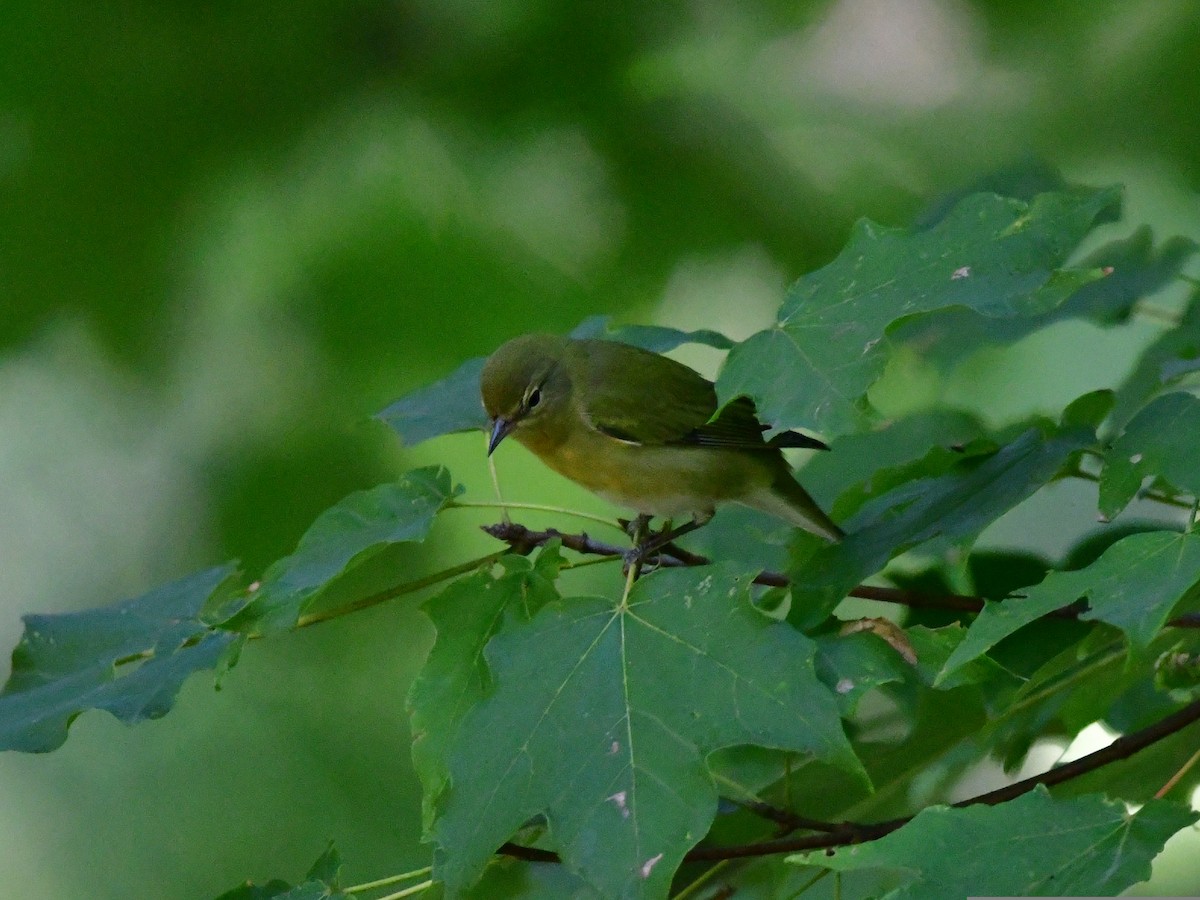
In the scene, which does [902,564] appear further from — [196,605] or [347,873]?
[347,873]

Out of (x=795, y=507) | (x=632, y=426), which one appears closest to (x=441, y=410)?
(x=632, y=426)

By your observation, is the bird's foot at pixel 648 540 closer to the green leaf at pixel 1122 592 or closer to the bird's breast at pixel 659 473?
the bird's breast at pixel 659 473

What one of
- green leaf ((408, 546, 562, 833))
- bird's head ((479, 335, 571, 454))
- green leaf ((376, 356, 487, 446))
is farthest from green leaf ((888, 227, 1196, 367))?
green leaf ((408, 546, 562, 833))

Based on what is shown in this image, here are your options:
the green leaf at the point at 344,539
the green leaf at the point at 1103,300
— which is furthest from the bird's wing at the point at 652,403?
the green leaf at the point at 344,539

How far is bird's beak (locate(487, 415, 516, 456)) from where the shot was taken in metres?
1.75

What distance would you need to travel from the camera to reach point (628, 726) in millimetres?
1072

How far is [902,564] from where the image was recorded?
178 centimetres

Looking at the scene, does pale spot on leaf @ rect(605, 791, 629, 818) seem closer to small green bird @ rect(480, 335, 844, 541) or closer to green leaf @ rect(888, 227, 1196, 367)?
small green bird @ rect(480, 335, 844, 541)

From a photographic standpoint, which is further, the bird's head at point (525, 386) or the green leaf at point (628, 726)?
the bird's head at point (525, 386)

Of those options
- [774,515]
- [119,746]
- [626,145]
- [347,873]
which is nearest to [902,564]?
[774,515]

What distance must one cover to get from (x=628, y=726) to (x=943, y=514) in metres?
0.42

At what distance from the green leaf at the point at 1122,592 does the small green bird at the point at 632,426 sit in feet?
2.45

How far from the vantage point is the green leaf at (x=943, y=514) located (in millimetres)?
1225

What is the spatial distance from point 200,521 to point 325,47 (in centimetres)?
101
